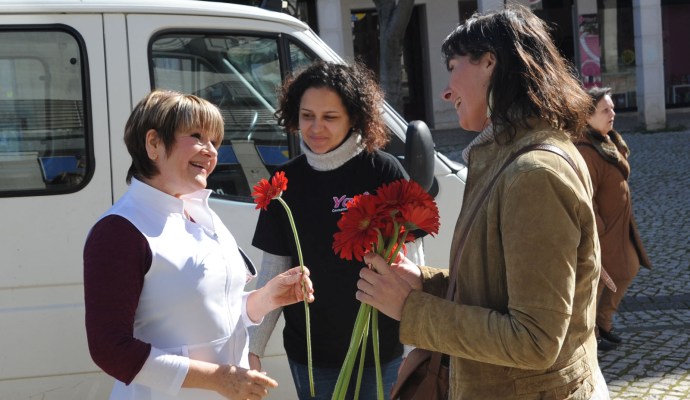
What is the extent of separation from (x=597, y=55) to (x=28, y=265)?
2082 cm

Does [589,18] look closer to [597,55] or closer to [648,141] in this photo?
[597,55]

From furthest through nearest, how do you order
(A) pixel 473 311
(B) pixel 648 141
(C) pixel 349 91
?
(B) pixel 648 141
(C) pixel 349 91
(A) pixel 473 311

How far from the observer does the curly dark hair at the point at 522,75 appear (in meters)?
2.01

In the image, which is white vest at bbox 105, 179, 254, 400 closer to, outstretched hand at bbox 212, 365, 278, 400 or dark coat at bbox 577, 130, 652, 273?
outstretched hand at bbox 212, 365, 278, 400

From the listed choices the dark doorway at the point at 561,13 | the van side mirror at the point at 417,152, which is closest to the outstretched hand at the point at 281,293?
the van side mirror at the point at 417,152

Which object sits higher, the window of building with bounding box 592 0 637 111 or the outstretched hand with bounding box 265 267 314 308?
the window of building with bounding box 592 0 637 111

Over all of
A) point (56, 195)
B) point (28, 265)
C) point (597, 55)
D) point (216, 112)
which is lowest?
point (28, 265)

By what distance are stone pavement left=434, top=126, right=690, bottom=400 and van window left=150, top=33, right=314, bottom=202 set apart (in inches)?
105

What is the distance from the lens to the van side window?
3.68 m

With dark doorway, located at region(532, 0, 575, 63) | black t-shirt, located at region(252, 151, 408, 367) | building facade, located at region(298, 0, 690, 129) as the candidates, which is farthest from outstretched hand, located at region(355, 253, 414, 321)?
dark doorway, located at region(532, 0, 575, 63)

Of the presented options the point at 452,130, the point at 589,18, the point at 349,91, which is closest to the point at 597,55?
the point at 589,18

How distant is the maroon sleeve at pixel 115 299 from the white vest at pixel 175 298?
0.14 ft

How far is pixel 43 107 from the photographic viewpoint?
3727mm

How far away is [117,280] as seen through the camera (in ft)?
7.15
